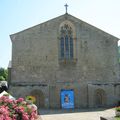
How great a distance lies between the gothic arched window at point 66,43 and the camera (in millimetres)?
30172

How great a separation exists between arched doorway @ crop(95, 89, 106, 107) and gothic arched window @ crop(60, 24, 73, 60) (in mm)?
5417

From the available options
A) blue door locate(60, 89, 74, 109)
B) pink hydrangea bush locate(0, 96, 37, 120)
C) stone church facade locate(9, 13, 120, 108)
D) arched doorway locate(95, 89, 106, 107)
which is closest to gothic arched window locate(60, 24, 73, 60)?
stone church facade locate(9, 13, 120, 108)

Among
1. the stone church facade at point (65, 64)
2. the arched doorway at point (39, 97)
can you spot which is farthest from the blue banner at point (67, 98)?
the arched doorway at point (39, 97)

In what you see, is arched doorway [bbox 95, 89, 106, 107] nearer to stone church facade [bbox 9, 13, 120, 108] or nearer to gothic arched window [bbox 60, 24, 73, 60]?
stone church facade [bbox 9, 13, 120, 108]

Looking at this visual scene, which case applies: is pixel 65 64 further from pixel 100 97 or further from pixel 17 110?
pixel 17 110

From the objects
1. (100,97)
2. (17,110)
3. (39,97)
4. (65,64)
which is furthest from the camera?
(100,97)

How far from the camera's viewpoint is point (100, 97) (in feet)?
100

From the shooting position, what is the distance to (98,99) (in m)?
30.4

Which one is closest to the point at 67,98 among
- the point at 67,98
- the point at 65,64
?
the point at 67,98

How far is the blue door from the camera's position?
2916 centimetres

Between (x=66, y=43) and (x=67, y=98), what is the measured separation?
21.8 ft

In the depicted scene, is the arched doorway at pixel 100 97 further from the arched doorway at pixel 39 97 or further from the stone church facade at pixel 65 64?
the arched doorway at pixel 39 97

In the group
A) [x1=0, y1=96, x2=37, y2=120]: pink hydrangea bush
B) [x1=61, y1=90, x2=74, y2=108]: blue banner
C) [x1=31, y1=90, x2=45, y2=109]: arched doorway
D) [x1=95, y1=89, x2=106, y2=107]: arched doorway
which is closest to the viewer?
[x1=0, y1=96, x2=37, y2=120]: pink hydrangea bush

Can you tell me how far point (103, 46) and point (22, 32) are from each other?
33.1ft
